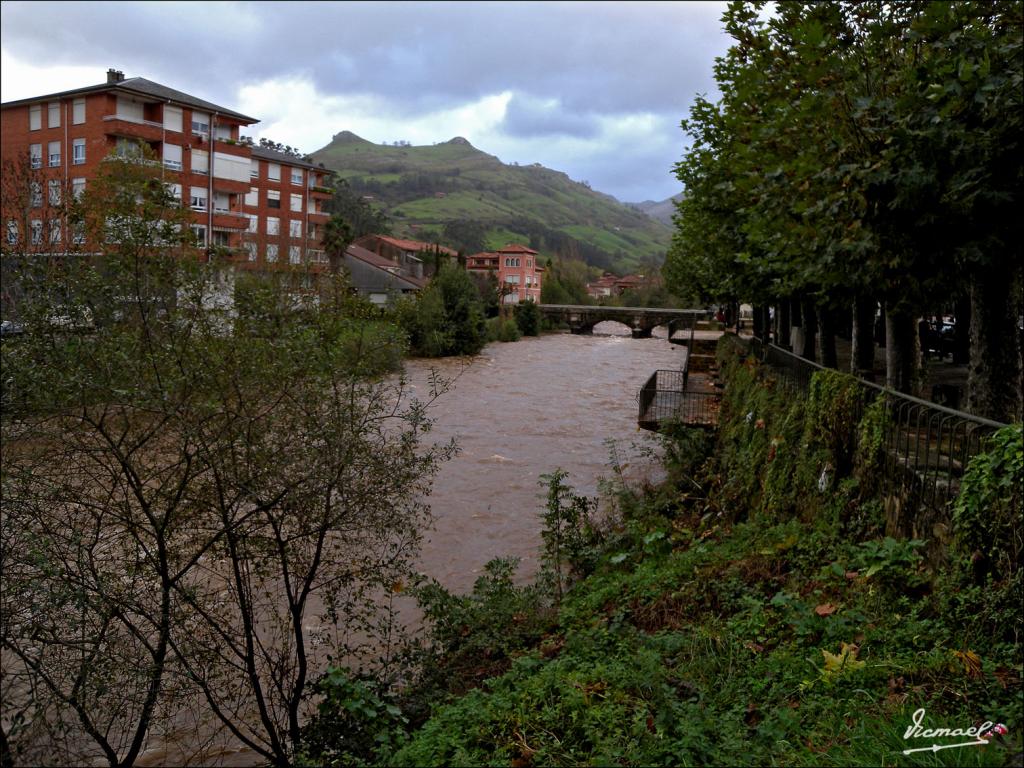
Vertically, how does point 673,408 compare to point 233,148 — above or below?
below

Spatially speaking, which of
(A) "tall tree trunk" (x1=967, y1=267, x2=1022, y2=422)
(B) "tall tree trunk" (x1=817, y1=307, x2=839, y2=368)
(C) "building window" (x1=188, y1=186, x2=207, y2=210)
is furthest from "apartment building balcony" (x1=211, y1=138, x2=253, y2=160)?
(A) "tall tree trunk" (x1=967, y1=267, x2=1022, y2=422)

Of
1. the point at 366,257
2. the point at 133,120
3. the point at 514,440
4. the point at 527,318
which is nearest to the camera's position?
the point at 514,440

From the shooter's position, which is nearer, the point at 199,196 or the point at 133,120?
the point at 133,120

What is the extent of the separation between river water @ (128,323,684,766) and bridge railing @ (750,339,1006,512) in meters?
4.54

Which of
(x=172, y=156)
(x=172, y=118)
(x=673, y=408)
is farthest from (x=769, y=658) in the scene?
(x=172, y=118)

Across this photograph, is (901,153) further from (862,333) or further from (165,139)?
(165,139)

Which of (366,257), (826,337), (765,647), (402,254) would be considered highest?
(402,254)

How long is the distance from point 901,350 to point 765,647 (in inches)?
299

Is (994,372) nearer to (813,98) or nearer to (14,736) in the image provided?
(813,98)

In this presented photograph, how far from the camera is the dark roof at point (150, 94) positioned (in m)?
39.4

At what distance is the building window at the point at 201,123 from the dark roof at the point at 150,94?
0.71m

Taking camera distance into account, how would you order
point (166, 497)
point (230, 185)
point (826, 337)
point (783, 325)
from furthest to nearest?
point (230, 185)
point (783, 325)
point (826, 337)
point (166, 497)

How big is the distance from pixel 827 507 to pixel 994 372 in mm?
2202

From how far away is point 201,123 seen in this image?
151ft
